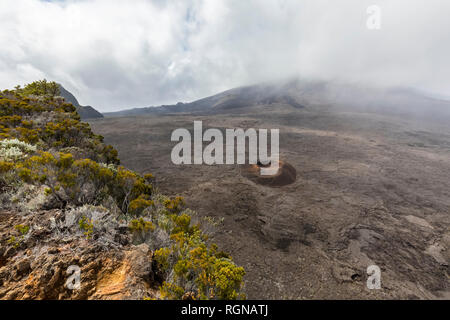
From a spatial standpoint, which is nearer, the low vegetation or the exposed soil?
the low vegetation

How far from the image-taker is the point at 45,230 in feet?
9.03

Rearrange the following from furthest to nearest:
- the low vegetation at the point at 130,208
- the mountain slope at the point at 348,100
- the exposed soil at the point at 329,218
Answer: the mountain slope at the point at 348,100 → the exposed soil at the point at 329,218 → the low vegetation at the point at 130,208

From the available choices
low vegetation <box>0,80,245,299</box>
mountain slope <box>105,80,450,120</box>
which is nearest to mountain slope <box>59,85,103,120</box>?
mountain slope <box>105,80,450,120</box>

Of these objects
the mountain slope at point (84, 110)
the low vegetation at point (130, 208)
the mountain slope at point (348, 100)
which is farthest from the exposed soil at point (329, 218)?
the mountain slope at point (84, 110)

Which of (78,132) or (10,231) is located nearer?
(10,231)

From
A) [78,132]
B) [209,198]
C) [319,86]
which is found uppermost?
[319,86]

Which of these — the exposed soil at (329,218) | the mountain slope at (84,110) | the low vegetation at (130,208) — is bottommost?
the exposed soil at (329,218)

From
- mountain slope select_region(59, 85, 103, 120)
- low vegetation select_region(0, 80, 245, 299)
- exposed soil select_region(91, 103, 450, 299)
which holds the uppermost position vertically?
mountain slope select_region(59, 85, 103, 120)

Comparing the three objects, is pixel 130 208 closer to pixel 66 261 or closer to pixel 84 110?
pixel 66 261

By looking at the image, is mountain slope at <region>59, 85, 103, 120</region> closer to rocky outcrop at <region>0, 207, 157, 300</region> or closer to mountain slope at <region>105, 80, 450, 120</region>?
mountain slope at <region>105, 80, 450, 120</region>

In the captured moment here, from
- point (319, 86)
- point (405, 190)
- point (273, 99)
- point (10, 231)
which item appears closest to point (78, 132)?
A: point (10, 231)

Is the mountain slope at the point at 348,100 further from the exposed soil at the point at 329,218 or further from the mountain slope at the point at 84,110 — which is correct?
the exposed soil at the point at 329,218

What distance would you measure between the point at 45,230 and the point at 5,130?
23.3ft
